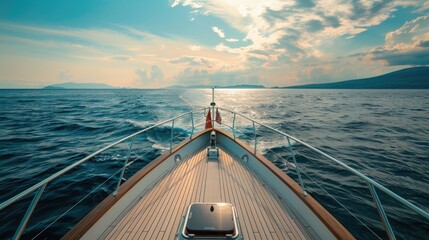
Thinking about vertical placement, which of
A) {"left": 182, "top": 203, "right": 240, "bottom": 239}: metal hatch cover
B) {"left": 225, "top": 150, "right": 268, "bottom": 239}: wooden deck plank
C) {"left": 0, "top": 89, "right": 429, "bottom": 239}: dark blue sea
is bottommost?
{"left": 0, "top": 89, "right": 429, "bottom": 239}: dark blue sea

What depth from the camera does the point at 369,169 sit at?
7.57 m

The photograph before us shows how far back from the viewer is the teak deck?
255 centimetres

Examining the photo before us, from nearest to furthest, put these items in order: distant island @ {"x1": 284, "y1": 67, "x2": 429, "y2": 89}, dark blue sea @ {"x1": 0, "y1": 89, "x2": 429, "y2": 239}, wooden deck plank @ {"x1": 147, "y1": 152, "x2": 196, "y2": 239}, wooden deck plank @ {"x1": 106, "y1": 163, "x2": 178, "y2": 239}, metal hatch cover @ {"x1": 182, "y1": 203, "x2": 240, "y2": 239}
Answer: metal hatch cover @ {"x1": 182, "y1": 203, "x2": 240, "y2": 239}
wooden deck plank @ {"x1": 106, "y1": 163, "x2": 178, "y2": 239}
wooden deck plank @ {"x1": 147, "y1": 152, "x2": 196, "y2": 239}
dark blue sea @ {"x1": 0, "y1": 89, "x2": 429, "y2": 239}
distant island @ {"x1": 284, "y1": 67, "x2": 429, "y2": 89}

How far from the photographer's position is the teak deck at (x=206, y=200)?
2.55 meters

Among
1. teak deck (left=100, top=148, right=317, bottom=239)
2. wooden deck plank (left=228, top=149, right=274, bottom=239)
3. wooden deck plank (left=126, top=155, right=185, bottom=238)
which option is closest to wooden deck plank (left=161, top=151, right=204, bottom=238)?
teak deck (left=100, top=148, right=317, bottom=239)

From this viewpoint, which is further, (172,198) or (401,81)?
(401,81)

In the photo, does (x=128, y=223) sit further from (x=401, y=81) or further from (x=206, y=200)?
(x=401, y=81)

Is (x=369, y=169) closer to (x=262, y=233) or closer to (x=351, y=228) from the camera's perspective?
(x=351, y=228)

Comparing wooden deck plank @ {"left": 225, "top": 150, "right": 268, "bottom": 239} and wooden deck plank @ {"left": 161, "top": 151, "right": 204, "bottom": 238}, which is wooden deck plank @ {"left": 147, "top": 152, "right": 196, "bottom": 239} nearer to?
wooden deck plank @ {"left": 161, "top": 151, "right": 204, "bottom": 238}

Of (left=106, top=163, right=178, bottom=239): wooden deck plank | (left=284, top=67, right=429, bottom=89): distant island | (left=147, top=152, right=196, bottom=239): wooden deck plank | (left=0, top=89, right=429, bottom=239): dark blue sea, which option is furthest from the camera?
(left=284, top=67, right=429, bottom=89): distant island

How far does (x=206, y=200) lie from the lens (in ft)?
10.8

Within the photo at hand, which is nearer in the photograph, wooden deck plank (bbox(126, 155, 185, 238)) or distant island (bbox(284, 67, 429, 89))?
wooden deck plank (bbox(126, 155, 185, 238))

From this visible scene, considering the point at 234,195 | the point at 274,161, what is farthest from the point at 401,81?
the point at 234,195

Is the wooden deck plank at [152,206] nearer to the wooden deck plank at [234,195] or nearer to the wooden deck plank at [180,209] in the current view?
the wooden deck plank at [180,209]
